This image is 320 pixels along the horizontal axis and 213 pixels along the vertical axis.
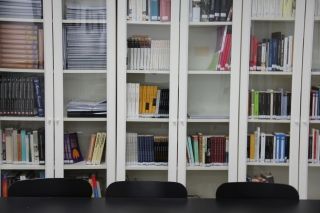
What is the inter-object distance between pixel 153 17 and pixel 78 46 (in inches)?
26.4

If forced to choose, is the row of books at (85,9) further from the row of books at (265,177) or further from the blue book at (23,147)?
the row of books at (265,177)

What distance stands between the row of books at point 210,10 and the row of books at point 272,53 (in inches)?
12.1

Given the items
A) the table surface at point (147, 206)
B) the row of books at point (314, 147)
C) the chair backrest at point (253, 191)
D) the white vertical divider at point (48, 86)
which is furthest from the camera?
the row of books at point (314, 147)

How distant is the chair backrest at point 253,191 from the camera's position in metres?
2.10

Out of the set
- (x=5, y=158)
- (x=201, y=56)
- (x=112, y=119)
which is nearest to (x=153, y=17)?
(x=201, y=56)

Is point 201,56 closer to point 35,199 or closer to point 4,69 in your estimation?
point 4,69

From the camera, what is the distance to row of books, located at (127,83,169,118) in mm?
3160

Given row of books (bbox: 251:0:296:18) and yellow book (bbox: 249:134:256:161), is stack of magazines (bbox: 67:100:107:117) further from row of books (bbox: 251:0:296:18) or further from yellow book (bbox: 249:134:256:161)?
row of books (bbox: 251:0:296:18)

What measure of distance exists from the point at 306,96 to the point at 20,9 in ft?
8.12

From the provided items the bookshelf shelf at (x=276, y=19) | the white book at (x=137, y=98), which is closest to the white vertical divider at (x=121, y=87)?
the white book at (x=137, y=98)

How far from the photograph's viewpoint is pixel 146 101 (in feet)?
10.5

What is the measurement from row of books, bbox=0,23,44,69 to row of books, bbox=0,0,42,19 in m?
0.07

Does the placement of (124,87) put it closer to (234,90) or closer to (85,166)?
(85,166)

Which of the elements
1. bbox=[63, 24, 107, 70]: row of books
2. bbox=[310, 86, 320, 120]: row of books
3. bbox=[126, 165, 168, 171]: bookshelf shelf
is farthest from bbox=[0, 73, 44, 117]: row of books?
bbox=[310, 86, 320, 120]: row of books
